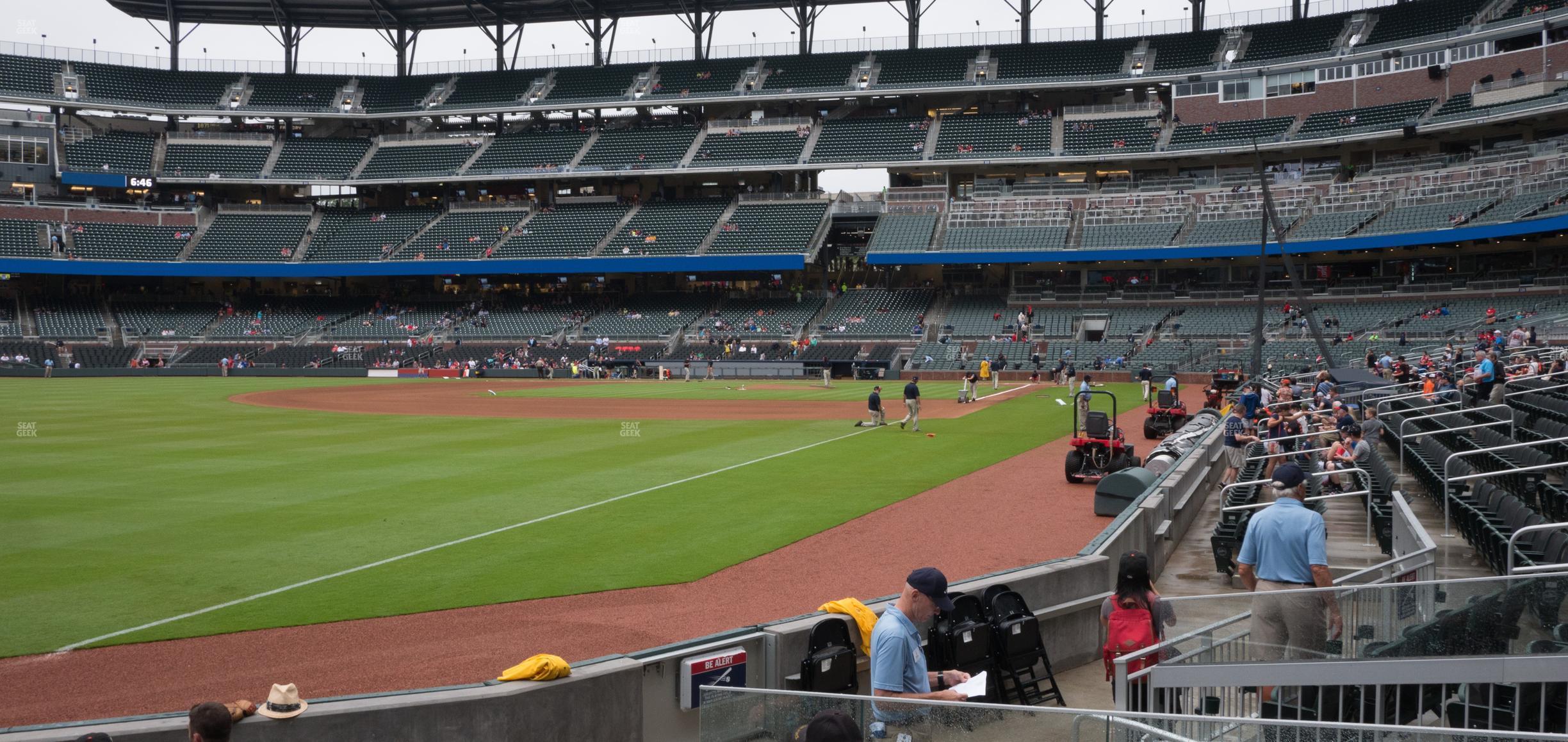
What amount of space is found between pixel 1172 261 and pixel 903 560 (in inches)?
2434

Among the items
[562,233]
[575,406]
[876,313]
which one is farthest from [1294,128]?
[575,406]

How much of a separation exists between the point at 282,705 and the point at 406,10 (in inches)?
3334

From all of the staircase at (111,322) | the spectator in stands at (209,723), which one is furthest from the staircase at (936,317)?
the spectator in stands at (209,723)

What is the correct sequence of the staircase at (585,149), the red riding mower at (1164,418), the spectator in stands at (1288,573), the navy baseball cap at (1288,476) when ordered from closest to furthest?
the spectator in stands at (1288,573) < the navy baseball cap at (1288,476) < the red riding mower at (1164,418) < the staircase at (585,149)

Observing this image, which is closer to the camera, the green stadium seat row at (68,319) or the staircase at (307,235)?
the green stadium seat row at (68,319)

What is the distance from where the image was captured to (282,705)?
275 inches

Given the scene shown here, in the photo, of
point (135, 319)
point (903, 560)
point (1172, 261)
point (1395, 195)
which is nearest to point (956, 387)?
point (1172, 261)

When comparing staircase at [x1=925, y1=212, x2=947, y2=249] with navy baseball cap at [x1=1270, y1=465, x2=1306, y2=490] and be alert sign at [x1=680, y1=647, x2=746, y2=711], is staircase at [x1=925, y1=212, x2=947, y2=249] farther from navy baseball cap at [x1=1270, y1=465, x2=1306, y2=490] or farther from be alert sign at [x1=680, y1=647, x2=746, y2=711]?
be alert sign at [x1=680, y1=647, x2=746, y2=711]

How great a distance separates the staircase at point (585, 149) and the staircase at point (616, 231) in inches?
204

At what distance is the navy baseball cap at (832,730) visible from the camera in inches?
165

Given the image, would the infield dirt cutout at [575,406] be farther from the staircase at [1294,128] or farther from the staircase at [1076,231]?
the staircase at [1294,128]

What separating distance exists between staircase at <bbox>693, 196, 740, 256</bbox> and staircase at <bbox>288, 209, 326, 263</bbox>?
98.6 ft

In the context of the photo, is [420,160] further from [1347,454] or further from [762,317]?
[1347,454]

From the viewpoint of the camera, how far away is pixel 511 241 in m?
79.1
